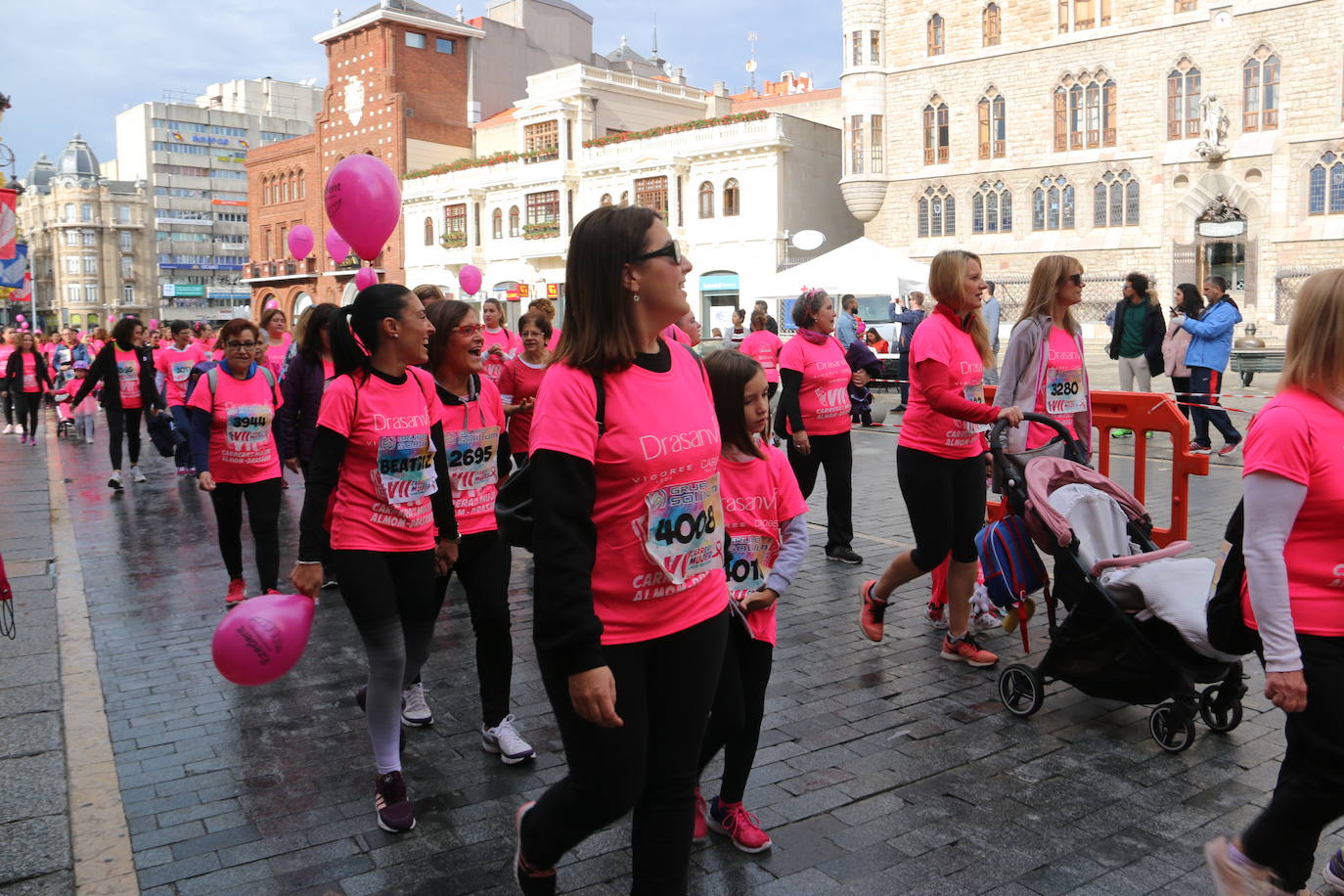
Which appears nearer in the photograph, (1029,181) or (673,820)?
(673,820)

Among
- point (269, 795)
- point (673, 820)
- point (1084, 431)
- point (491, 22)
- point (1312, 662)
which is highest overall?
point (491, 22)

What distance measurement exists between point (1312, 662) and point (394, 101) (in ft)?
197

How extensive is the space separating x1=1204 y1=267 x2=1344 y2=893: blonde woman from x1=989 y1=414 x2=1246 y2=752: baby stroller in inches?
52.3

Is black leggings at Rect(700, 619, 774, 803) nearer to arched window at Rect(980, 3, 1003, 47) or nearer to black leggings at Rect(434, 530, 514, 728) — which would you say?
black leggings at Rect(434, 530, 514, 728)

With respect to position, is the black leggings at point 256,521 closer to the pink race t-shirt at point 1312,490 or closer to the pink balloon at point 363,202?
the pink balloon at point 363,202

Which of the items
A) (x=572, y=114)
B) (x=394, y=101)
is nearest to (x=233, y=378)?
(x=572, y=114)

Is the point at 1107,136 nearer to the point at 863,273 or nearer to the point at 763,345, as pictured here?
the point at 863,273

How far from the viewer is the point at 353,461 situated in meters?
4.01

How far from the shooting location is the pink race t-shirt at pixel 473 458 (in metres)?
4.56

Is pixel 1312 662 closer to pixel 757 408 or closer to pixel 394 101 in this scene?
pixel 757 408

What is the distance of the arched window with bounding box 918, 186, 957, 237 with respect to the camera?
138 ft

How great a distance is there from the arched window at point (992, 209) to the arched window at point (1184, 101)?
233 inches

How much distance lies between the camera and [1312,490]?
2709 mm

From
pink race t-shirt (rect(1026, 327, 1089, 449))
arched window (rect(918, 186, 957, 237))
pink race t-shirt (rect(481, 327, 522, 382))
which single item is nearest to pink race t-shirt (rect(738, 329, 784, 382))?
pink race t-shirt (rect(481, 327, 522, 382))
